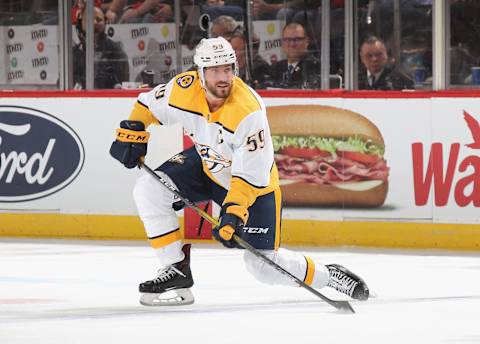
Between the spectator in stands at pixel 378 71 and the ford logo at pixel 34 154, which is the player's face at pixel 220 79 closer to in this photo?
the spectator in stands at pixel 378 71

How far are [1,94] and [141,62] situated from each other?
88cm

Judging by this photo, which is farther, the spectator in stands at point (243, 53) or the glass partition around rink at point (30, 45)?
the glass partition around rink at point (30, 45)

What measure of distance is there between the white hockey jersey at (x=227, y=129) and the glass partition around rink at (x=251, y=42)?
2680mm

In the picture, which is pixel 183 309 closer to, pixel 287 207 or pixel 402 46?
pixel 287 207

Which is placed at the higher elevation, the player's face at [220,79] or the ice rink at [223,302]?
the player's face at [220,79]

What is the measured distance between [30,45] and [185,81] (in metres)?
3.44

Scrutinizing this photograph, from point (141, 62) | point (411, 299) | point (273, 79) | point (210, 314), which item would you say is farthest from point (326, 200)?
point (210, 314)

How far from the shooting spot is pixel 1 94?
8.21m

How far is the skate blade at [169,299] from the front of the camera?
17.7 ft

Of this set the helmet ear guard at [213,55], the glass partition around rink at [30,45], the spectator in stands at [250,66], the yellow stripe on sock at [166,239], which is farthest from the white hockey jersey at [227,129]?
the glass partition around rink at [30,45]

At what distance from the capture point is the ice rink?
464cm

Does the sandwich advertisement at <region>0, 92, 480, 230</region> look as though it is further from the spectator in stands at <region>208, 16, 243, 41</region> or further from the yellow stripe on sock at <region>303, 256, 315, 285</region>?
the yellow stripe on sock at <region>303, 256, 315, 285</region>

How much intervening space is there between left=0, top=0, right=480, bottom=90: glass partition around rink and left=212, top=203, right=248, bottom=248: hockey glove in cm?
303

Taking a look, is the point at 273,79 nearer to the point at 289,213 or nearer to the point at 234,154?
the point at 289,213
